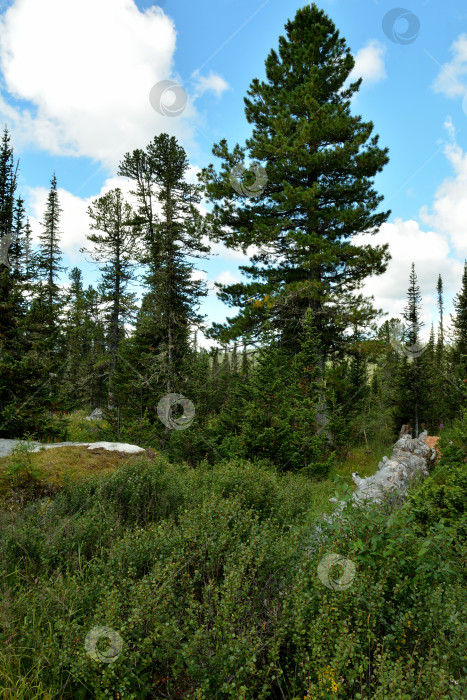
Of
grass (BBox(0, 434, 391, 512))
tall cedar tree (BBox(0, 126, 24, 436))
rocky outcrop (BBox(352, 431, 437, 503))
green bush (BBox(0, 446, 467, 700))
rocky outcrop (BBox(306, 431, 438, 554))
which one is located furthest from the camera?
tall cedar tree (BBox(0, 126, 24, 436))

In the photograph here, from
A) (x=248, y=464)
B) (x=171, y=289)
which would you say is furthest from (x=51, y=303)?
(x=248, y=464)

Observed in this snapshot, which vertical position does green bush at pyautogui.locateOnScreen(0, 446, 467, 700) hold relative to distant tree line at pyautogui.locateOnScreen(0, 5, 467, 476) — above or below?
below

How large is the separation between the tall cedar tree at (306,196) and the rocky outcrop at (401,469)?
12.4 feet

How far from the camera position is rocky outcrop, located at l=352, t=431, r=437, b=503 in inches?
305

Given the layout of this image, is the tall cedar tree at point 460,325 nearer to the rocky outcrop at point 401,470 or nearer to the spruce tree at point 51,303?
the rocky outcrop at point 401,470

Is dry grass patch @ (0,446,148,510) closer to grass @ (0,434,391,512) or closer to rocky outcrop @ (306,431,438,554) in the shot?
grass @ (0,434,391,512)

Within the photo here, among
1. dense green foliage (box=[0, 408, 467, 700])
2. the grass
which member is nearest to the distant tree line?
the grass

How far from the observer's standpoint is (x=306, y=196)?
11344 millimetres

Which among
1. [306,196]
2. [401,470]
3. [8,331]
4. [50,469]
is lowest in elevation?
[401,470]

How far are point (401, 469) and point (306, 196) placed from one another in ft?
26.5

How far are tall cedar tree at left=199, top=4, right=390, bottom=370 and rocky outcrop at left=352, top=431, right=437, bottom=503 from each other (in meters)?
3.77

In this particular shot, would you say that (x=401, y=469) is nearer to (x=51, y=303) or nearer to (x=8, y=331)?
(x=8, y=331)

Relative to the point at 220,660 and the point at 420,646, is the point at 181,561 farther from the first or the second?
the point at 420,646

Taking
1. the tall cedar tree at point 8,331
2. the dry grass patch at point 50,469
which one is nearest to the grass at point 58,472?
the dry grass patch at point 50,469
